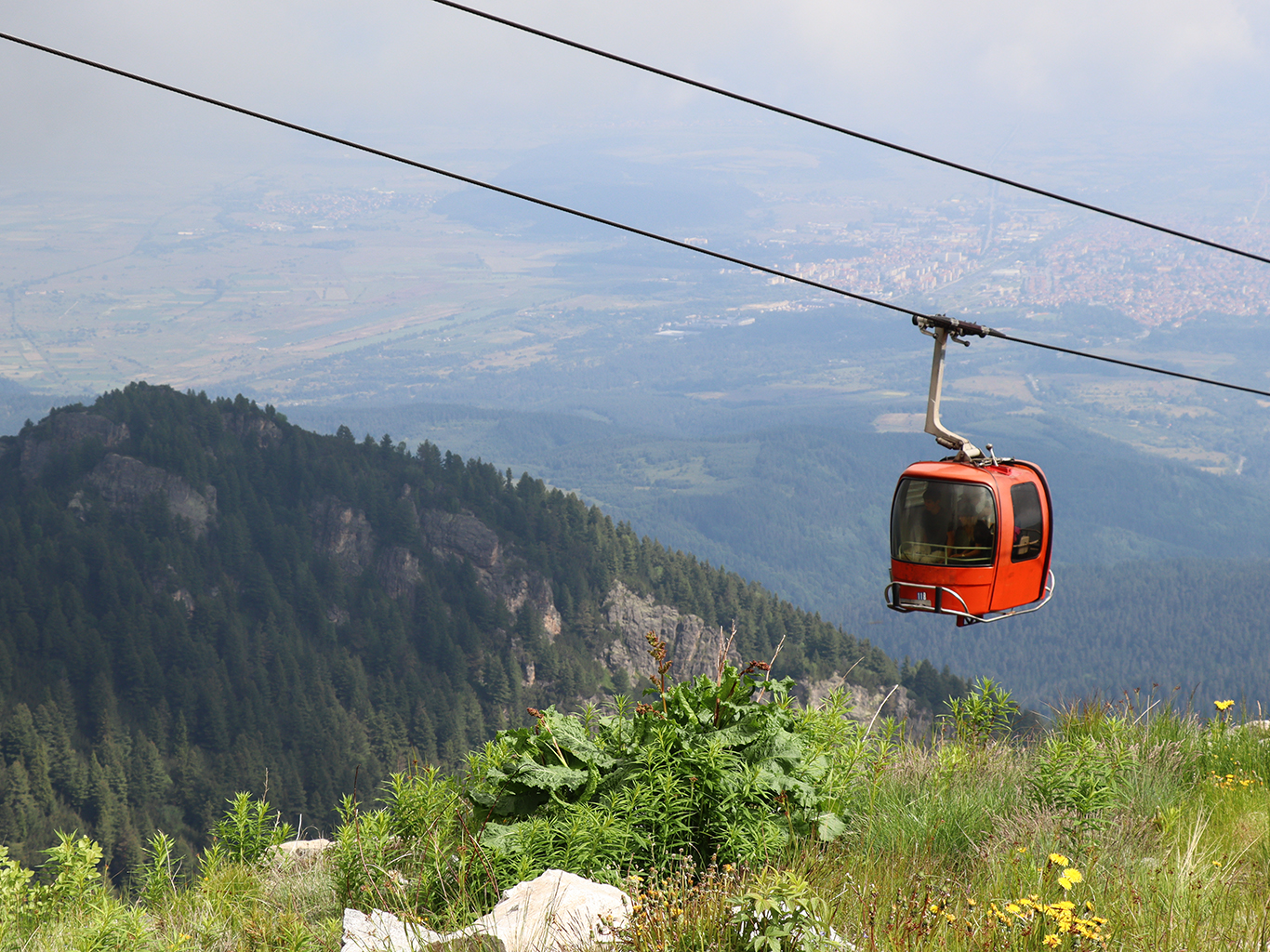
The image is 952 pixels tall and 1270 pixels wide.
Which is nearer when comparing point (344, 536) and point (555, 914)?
point (555, 914)

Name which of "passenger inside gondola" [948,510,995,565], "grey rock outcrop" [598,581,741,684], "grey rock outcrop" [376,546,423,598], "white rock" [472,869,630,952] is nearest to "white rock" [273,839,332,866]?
"white rock" [472,869,630,952]

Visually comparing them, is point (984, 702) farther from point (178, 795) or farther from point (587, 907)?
point (178, 795)

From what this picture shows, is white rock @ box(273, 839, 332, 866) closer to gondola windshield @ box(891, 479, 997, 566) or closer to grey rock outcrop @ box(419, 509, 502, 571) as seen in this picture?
gondola windshield @ box(891, 479, 997, 566)

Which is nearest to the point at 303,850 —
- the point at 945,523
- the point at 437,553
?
the point at 945,523

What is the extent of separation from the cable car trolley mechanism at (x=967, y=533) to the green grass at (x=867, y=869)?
1397 millimetres

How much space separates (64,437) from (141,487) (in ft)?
47.2

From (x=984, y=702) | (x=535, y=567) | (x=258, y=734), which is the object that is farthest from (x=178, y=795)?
(x=984, y=702)

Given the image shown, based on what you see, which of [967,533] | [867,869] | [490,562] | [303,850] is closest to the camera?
[867,869]

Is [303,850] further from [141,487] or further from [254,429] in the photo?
[254,429]

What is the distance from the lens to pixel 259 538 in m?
168

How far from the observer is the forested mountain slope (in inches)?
4402

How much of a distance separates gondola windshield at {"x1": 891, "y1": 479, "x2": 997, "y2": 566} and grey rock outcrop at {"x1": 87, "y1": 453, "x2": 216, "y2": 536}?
543 feet

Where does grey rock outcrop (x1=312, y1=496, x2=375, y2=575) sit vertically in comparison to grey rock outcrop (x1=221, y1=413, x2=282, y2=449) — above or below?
below

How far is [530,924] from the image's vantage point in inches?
210
